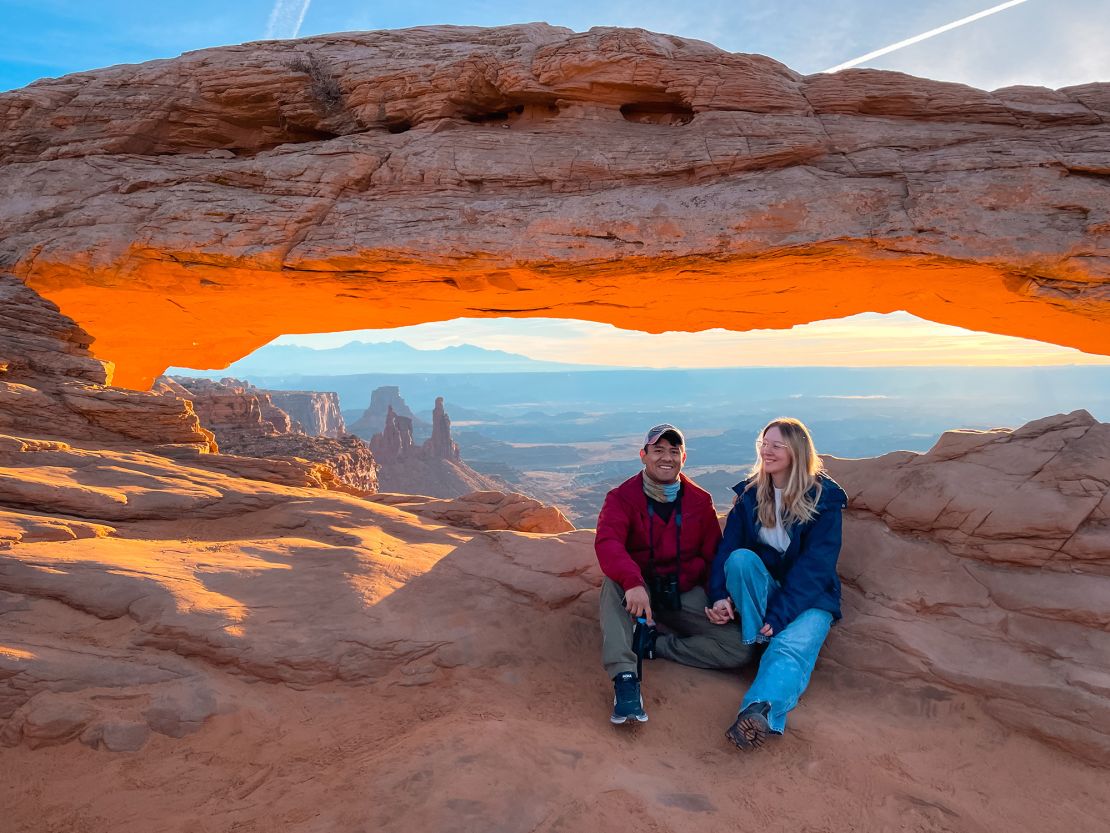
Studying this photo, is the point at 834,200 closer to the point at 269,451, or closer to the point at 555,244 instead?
the point at 555,244

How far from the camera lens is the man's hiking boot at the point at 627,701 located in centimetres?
502

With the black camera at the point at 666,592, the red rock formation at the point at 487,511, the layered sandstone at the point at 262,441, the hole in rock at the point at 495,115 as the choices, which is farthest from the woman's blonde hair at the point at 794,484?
the layered sandstone at the point at 262,441

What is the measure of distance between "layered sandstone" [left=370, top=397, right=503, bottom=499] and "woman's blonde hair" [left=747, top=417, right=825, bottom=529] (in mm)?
76340

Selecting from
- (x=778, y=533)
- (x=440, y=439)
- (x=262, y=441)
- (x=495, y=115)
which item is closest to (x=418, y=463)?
(x=440, y=439)

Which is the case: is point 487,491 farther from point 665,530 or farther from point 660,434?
point 660,434

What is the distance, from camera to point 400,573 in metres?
7.14

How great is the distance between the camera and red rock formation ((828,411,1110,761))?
17.7 ft

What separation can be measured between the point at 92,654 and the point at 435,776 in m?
3.16

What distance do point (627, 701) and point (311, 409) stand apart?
114 m

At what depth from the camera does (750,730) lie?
4777mm

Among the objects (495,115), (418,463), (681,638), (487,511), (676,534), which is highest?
(495,115)

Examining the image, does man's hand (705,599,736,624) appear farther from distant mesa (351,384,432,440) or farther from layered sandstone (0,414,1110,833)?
distant mesa (351,384,432,440)

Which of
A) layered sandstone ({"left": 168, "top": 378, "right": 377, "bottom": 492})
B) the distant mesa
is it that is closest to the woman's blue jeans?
layered sandstone ({"left": 168, "top": 378, "right": 377, "bottom": 492})

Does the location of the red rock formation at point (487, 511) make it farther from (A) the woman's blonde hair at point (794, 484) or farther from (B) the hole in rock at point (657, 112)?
(B) the hole in rock at point (657, 112)
